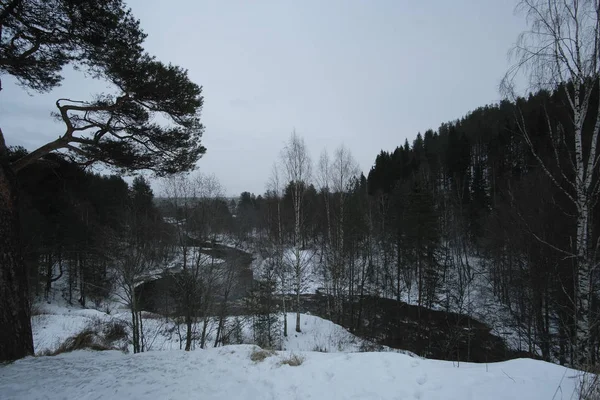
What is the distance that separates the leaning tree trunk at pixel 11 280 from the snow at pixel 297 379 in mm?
384

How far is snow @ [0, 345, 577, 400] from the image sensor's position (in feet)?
9.93

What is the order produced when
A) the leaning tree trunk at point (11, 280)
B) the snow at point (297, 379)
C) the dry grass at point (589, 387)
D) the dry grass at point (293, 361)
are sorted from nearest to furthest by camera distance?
the dry grass at point (589, 387)
the snow at point (297, 379)
the leaning tree trunk at point (11, 280)
the dry grass at point (293, 361)

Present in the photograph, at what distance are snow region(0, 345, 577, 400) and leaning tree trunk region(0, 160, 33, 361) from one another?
0.38 m

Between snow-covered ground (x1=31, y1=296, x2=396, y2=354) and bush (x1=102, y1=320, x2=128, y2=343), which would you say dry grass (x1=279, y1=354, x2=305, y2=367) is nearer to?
snow-covered ground (x1=31, y1=296, x2=396, y2=354)

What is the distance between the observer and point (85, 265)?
22.5 m

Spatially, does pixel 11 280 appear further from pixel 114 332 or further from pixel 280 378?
pixel 114 332

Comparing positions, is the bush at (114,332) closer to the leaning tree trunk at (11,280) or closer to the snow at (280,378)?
the snow at (280,378)

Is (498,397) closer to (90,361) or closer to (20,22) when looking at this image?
(90,361)

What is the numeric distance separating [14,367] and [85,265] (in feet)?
80.7

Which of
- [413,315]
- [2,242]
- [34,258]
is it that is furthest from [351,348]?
[34,258]

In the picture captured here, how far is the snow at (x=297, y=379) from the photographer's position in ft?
9.93

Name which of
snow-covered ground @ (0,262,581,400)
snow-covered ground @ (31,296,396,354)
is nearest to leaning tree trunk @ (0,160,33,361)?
snow-covered ground @ (0,262,581,400)

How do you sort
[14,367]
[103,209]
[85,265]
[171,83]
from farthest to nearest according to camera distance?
[103,209]
[85,265]
[171,83]
[14,367]

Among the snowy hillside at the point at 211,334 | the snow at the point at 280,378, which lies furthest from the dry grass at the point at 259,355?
the snowy hillside at the point at 211,334
